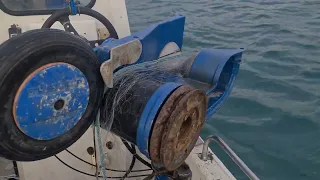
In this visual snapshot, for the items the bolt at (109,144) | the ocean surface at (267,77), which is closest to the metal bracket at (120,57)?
the bolt at (109,144)

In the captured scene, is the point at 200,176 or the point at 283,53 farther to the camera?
the point at 283,53

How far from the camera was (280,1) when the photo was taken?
9.32m

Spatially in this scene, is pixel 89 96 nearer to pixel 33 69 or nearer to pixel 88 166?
pixel 33 69

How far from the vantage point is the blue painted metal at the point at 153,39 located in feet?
4.77

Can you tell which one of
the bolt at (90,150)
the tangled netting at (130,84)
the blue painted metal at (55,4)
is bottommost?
the bolt at (90,150)

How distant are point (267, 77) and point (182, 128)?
14.4 feet

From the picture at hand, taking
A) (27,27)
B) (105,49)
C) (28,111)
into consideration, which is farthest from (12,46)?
(27,27)

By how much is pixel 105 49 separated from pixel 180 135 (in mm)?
432

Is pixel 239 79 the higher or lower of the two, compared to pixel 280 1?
lower

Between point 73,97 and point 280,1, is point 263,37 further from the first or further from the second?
point 73,97

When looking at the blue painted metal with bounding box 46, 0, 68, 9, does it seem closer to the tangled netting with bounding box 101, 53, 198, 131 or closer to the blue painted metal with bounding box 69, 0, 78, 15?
the blue painted metal with bounding box 69, 0, 78, 15

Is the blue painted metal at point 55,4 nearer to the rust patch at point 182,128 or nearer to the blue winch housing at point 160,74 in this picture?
the blue winch housing at point 160,74

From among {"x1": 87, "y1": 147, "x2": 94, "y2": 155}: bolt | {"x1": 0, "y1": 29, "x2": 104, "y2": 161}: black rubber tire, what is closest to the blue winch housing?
{"x1": 0, "y1": 29, "x2": 104, "y2": 161}: black rubber tire

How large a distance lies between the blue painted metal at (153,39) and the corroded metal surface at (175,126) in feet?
0.95
